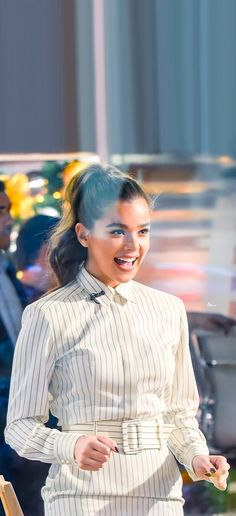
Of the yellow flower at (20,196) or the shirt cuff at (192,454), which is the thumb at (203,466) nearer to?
the shirt cuff at (192,454)

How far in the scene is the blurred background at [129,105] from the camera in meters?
2.86

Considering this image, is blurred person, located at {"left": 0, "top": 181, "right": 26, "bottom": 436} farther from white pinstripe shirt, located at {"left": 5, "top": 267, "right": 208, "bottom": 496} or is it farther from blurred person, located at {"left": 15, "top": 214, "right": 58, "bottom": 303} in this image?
white pinstripe shirt, located at {"left": 5, "top": 267, "right": 208, "bottom": 496}

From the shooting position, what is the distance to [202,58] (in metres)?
2.97

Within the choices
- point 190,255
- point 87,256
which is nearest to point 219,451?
point 190,255

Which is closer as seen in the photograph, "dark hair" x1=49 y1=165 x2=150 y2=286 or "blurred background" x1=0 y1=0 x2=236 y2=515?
"dark hair" x1=49 y1=165 x2=150 y2=286

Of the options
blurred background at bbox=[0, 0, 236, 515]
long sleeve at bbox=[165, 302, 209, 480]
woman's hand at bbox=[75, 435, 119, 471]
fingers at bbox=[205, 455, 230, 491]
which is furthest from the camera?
blurred background at bbox=[0, 0, 236, 515]

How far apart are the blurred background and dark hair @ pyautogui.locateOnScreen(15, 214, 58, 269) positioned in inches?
0.7

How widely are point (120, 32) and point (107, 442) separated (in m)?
1.40

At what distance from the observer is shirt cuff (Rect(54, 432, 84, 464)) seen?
72.2 inches

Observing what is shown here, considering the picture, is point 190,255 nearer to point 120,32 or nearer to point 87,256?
point 120,32

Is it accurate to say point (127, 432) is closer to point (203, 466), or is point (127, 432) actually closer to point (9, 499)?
point (203, 466)

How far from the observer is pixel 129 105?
2.89 meters

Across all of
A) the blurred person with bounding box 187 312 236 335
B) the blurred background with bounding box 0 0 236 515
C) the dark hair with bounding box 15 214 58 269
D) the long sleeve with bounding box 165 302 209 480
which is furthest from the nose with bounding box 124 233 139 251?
the blurred person with bounding box 187 312 236 335

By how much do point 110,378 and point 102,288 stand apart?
171 millimetres
